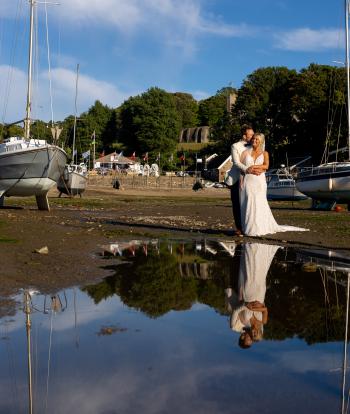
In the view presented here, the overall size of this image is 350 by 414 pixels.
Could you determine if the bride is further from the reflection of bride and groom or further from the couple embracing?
the reflection of bride and groom

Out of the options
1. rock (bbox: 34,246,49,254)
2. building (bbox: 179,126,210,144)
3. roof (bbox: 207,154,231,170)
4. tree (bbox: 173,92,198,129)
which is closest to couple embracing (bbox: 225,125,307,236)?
rock (bbox: 34,246,49,254)

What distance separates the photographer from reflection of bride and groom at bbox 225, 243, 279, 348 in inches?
197

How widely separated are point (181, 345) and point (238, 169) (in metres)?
8.53

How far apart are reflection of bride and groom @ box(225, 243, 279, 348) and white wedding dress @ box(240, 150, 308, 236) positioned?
285cm

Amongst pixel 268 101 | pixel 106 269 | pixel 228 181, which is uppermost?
pixel 268 101

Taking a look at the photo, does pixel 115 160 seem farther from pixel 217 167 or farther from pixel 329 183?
pixel 329 183

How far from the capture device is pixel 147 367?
13.4 feet

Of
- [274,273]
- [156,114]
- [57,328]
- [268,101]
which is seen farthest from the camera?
[156,114]

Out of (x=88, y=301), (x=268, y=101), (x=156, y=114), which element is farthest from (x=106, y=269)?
(x=156, y=114)

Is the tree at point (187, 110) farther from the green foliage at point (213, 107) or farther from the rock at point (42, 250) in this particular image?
the rock at point (42, 250)

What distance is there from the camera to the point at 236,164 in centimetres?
1267

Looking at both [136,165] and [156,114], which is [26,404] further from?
[156,114]

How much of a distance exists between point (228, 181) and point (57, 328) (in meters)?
8.44

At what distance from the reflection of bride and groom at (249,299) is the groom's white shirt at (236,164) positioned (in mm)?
3131
